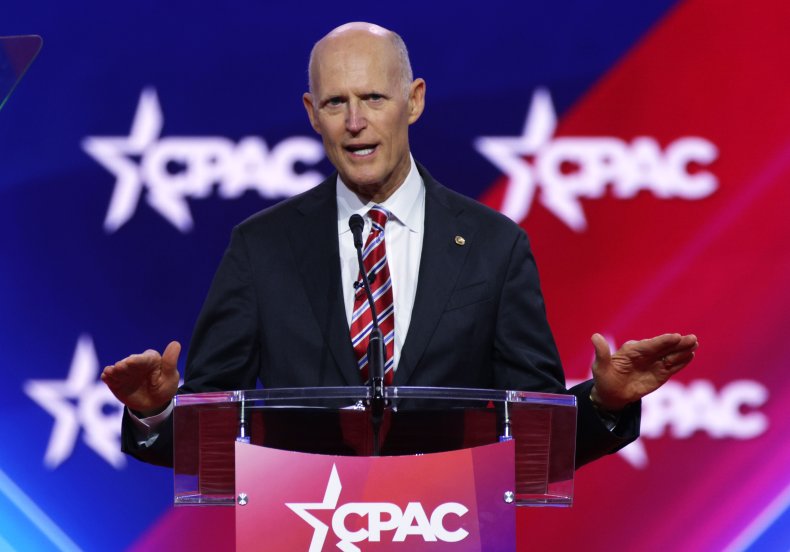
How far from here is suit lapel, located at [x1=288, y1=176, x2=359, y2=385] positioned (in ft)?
6.58

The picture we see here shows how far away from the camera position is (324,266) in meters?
2.10

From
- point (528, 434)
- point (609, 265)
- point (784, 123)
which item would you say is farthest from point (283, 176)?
point (528, 434)

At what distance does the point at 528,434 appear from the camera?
1540mm

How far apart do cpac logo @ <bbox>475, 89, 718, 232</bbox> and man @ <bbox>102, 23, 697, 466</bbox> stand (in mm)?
1024

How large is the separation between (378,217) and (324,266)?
0.42 ft

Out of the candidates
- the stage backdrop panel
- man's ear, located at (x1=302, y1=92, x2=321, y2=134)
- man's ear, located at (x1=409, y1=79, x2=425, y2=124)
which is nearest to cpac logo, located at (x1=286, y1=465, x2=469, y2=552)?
Answer: man's ear, located at (x1=302, y1=92, x2=321, y2=134)

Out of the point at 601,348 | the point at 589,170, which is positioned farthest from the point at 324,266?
the point at 589,170

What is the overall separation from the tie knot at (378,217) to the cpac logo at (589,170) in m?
1.13

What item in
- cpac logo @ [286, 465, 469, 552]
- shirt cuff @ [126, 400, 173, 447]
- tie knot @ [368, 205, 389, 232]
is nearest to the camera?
cpac logo @ [286, 465, 469, 552]

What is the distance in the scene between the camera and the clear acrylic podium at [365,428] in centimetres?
149

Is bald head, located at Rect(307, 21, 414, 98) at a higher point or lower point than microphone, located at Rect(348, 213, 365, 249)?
higher

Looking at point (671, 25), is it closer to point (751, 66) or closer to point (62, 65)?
point (751, 66)

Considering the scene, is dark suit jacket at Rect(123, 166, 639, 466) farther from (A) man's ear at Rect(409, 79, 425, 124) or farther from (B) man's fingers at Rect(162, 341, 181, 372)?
(B) man's fingers at Rect(162, 341, 181, 372)

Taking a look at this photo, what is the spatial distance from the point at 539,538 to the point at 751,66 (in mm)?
1402
